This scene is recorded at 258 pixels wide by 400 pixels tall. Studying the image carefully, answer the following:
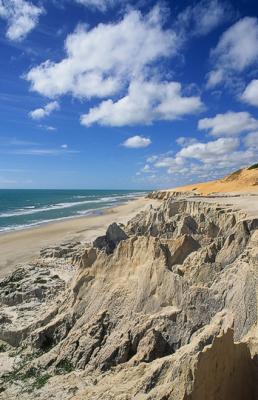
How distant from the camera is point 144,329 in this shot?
10031 mm

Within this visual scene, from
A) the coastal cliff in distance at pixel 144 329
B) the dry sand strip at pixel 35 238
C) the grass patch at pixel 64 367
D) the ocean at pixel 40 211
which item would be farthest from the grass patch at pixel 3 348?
the ocean at pixel 40 211

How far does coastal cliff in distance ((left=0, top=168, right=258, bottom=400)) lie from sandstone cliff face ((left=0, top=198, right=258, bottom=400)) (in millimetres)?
25

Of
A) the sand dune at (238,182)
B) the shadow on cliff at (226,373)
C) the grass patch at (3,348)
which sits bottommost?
the grass patch at (3,348)

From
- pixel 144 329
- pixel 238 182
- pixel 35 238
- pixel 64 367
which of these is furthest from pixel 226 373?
pixel 238 182

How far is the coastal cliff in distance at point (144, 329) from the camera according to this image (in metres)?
7.40

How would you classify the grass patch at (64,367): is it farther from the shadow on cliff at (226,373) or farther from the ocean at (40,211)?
the ocean at (40,211)

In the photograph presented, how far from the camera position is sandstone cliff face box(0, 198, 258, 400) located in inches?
291

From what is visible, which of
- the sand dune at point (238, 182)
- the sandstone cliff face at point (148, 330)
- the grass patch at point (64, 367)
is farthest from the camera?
the sand dune at point (238, 182)

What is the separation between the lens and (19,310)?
50.5ft

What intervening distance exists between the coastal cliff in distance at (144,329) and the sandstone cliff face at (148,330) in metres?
0.02

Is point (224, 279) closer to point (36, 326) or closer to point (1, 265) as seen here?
point (36, 326)

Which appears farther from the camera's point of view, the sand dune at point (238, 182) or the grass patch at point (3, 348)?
the sand dune at point (238, 182)

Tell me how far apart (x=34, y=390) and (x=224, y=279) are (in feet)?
16.9

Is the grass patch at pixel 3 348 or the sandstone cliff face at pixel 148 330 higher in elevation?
the sandstone cliff face at pixel 148 330
